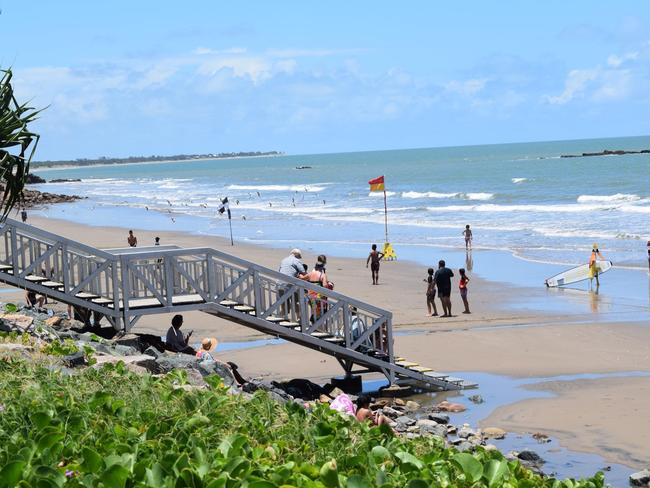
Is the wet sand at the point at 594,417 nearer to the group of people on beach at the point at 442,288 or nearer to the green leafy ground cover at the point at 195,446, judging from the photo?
the green leafy ground cover at the point at 195,446

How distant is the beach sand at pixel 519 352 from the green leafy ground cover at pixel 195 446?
5407 mm

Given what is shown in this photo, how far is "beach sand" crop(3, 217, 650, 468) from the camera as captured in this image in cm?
1420

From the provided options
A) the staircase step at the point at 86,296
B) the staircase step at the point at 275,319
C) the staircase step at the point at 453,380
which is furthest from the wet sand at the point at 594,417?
the staircase step at the point at 86,296

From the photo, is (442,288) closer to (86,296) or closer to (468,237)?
(86,296)

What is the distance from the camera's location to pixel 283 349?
64.4ft

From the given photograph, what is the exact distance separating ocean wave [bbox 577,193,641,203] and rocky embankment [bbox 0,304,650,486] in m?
54.2

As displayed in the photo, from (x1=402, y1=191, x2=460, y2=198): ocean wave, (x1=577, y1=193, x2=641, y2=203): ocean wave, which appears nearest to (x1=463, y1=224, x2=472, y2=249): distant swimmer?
(x1=577, y1=193, x2=641, y2=203): ocean wave

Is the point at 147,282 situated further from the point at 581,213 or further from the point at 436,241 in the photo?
the point at 581,213

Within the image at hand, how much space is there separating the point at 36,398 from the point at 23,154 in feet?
15.4

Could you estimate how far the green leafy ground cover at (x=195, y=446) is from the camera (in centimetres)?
639

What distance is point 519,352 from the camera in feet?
63.5

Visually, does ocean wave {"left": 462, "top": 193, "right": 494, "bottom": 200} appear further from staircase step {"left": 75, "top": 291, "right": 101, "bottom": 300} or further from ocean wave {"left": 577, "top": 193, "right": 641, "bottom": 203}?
staircase step {"left": 75, "top": 291, "right": 101, "bottom": 300}

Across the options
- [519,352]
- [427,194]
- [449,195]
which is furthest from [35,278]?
[427,194]

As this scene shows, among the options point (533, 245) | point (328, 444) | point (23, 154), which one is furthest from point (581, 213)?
point (328, 444)
